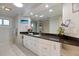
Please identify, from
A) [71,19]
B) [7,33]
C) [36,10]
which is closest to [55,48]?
[71,19]

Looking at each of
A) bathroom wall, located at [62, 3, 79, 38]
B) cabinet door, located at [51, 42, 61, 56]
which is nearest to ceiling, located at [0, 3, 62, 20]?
bathroom wall, located at [62, 3, 79, 38]

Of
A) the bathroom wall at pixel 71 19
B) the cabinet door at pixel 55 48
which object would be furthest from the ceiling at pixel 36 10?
the cabinet door at pixel 55 48

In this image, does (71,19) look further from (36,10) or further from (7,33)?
(7,33)

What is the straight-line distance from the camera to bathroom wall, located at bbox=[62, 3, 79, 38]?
9.23ft

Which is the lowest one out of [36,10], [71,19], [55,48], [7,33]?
[55,48]

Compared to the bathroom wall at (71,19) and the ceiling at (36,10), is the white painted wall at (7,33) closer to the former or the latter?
the ceiling at (36,10)

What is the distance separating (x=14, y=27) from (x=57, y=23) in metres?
3.84

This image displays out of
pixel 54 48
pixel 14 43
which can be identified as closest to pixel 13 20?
pixel 14 43

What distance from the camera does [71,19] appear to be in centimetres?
307

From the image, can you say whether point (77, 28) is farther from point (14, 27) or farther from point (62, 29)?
point (14, 27)

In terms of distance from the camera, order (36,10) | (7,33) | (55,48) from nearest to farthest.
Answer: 1. (55,48)
2. (36,10)
3. (7,33)

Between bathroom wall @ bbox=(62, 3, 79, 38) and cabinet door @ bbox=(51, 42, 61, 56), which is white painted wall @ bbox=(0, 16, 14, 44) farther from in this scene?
cabinet door @ bbox=(51, 42, 61, 56)

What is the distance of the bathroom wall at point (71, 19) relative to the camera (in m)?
2.81

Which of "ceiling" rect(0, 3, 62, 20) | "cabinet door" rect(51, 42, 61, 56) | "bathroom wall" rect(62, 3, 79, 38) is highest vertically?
"ceiling" rect(0, 3, 62, 20)
